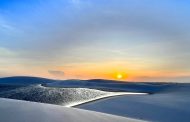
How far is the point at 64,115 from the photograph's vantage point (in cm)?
803

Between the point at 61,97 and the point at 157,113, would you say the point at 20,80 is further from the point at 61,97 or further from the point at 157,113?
the point at 157,113

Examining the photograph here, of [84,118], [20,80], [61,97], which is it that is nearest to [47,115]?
[84,118]

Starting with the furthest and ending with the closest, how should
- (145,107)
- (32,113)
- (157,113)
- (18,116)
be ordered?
(145,107) < (157,113) < (32,113) < (18,116)

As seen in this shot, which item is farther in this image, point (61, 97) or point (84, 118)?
point (61, 97)

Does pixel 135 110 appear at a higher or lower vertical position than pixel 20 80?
lower

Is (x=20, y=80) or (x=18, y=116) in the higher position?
(x=20, y=80)

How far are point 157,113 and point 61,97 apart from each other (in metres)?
5.04

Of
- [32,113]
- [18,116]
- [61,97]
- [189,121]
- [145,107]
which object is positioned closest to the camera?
[18,116]

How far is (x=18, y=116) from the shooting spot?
24.2 feet

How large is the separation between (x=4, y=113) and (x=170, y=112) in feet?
20.5

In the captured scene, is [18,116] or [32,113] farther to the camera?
[32,113]

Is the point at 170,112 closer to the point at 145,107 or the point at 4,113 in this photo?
the point at 145,107

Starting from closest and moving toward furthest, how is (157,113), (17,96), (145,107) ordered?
(157,113) < (145,107) < (17,96)

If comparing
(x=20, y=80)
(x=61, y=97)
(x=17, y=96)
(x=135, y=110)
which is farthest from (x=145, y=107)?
(x=20, y=80)
